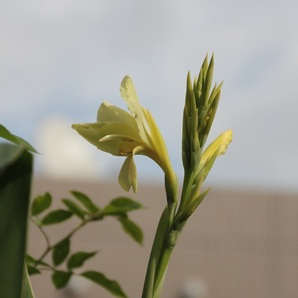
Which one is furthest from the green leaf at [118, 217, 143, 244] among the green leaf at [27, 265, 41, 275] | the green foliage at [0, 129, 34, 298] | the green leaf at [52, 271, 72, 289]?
the green foliage at [0, 129, 34, 298]

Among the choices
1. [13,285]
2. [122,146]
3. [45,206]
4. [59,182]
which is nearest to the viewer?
[13,285]

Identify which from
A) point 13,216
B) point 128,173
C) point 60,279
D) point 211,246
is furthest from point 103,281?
point 211,246

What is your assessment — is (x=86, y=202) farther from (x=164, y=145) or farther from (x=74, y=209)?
(x=164, y=145)

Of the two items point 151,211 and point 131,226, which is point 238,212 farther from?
point 131,226

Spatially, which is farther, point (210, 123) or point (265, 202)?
point (265, 202)

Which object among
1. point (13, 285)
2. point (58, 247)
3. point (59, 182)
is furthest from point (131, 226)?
point (59, 182)

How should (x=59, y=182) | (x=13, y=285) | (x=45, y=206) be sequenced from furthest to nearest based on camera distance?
(x=59, y=182), (x=45, y=206), (x=13, y=285)

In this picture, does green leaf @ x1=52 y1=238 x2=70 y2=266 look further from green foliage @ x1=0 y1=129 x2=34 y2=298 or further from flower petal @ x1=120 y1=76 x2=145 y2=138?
green foliage @ x1=0 y1=129 x2=34 y2=298

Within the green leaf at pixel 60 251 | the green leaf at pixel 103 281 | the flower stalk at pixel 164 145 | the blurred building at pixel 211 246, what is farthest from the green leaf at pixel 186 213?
the blurred building at pixel 211 246
